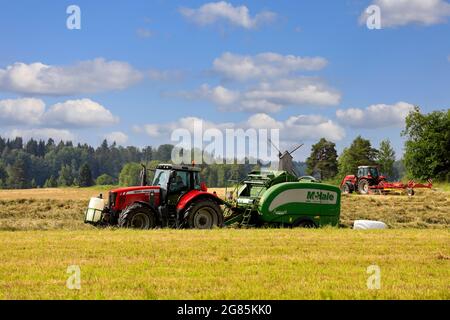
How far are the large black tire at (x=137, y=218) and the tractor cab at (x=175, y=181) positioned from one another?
734 millimetres

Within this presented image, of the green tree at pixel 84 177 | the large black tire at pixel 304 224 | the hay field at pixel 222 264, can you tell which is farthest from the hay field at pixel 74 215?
the green tree at pixel 84 177

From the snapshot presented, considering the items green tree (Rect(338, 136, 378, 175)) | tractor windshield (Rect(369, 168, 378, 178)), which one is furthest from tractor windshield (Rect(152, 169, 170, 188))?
green tree (Rect(338, 136, 378, 175))

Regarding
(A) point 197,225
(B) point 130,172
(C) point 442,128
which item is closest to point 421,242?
(A) point 197,225

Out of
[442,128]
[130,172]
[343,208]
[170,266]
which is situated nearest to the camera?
[170,266]

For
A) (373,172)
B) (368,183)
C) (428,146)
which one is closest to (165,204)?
(368,183)

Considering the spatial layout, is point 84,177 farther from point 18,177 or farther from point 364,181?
point 364,181

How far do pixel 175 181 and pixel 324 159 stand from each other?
7522cm

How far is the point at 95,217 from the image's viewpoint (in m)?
18.5

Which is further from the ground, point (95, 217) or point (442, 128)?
point (442, 128)

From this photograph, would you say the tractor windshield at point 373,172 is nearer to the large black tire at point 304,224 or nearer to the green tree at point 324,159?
the large black tire at point 304,224

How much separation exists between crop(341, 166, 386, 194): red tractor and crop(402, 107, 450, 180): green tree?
2186 centimetres

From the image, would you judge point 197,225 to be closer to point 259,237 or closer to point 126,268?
point 259,237
